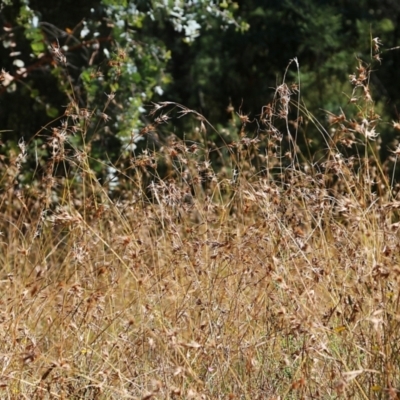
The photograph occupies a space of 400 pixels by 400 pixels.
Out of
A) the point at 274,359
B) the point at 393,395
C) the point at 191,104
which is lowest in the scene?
the point at 191,104

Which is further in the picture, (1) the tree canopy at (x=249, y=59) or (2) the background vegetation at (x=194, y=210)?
(1) the tree canopy at (x=249, y=59)

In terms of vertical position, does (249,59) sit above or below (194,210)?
below

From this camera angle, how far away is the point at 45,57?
6.19 meters

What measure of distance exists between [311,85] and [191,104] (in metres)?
1.59

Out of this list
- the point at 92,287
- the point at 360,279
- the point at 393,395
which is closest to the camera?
the point at 393,395

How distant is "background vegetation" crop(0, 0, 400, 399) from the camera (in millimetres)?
2619

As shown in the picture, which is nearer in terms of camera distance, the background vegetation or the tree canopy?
the background vegetation

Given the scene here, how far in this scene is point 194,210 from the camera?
3.47 metres

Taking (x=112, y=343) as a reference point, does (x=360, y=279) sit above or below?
above

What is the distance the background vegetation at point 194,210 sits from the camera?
8.59ft

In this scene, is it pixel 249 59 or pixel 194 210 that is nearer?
pixel 194 210

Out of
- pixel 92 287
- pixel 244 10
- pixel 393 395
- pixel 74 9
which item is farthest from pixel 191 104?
pixel 393 395

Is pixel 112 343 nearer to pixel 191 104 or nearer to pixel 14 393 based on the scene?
pixel 14 393

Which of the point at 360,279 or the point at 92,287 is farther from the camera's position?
the point at 92,287
